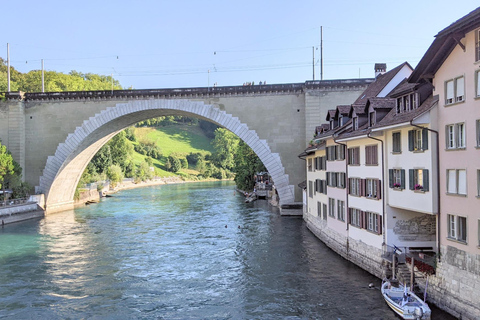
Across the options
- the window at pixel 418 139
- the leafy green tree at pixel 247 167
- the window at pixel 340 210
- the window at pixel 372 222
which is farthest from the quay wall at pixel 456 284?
the leafy green tree at pixel 247 167

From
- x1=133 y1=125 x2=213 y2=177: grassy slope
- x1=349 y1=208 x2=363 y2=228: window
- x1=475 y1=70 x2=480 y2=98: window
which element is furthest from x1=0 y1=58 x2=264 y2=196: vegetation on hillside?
x1=475 y1=70 x2=480 y2=98: window

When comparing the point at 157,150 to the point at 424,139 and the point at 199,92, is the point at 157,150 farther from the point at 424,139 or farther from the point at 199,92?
the point at 424,139

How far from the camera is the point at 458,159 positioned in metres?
16.4

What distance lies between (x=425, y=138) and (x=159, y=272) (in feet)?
50.0

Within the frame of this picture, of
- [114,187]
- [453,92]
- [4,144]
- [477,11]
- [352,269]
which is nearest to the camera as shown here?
[477,11]

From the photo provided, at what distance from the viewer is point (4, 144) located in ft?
167

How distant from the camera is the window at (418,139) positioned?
1834 centimetres

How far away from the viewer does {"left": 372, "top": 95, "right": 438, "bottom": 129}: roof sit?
1784 centimetres

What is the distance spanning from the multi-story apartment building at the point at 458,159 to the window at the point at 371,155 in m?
5.37

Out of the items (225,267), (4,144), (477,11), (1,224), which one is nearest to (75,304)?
(225,267)

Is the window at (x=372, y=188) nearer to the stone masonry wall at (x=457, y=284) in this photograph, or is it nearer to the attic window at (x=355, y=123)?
the attic window at (x=355, y=123)

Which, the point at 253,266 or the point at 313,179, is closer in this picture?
the point at 253,266

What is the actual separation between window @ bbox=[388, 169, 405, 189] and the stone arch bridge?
82.5 ft

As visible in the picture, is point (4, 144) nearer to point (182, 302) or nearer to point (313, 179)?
point (313, 179)
